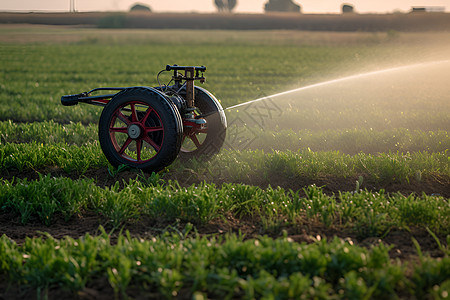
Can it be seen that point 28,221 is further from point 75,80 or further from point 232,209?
point 75,80

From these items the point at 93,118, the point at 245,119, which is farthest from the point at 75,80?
the point at 245,119

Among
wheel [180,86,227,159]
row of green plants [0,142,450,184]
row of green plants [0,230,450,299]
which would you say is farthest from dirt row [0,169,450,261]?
wheel [180,86,227,159]

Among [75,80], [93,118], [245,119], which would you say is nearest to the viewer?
[245,119]

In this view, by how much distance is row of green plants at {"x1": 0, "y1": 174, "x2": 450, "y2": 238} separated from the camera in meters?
3.00

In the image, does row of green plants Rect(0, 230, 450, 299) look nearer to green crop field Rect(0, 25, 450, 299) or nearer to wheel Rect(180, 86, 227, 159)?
green crop field Rect(0, 25, 450, 299)

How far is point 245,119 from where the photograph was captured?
274 inches

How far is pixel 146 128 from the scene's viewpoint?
13.0ft

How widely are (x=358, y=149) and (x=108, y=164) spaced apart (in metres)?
3.07

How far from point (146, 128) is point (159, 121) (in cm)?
14

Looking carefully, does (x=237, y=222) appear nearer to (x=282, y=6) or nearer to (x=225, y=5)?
(x=282, y=6)

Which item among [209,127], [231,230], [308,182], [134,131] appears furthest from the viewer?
[209,127]

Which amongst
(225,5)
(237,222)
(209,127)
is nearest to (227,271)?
(237,222)

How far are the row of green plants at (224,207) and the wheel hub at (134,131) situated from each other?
1.95ft

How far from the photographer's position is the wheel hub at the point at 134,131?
3914 millimetres
